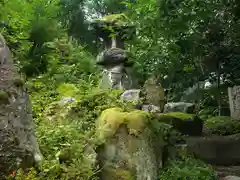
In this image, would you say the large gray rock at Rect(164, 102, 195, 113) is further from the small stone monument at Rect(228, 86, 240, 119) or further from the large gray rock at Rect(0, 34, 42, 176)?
the large gray rock at Rect(0, 34, 42, 176)

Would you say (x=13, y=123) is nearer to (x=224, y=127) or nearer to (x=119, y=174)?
(x=119, y=174)

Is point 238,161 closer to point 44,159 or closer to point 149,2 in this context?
point 149,2

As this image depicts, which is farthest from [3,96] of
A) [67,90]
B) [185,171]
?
[67,90]

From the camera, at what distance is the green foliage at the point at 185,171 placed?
5.25 m

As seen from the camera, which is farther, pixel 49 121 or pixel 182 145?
pixel 182 145

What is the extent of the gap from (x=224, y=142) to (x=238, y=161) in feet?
1.93

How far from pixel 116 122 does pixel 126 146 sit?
0.38 m

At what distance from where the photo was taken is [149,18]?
7230mm

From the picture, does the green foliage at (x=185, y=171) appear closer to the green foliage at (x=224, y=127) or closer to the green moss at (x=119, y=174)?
the green moss at (x=119, y=174)

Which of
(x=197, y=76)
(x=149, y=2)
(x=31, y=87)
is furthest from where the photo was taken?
(x=197, y=76)

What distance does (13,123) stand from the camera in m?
3.07

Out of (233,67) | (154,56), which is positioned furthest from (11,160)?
(154,56)

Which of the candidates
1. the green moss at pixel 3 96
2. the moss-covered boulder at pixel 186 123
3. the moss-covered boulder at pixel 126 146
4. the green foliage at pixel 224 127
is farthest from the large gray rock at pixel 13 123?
the green foliage at pixel 224 127

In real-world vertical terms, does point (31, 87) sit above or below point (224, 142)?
above
